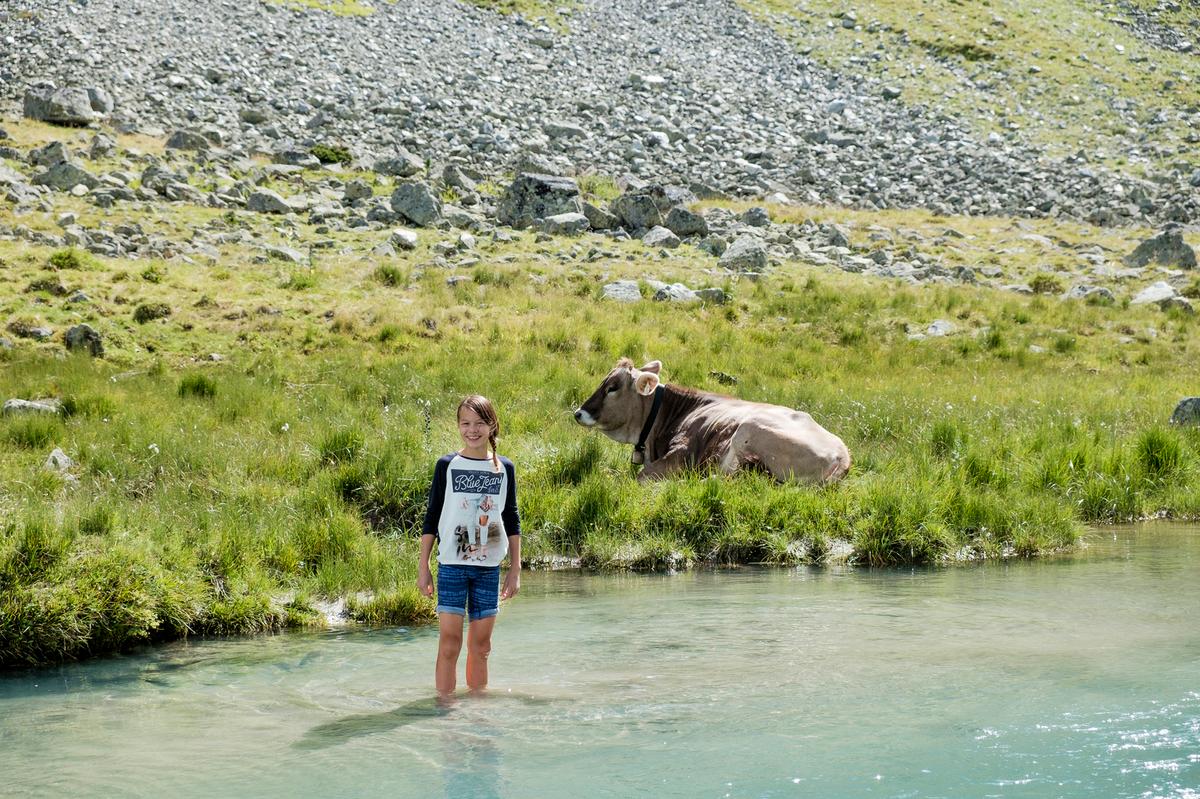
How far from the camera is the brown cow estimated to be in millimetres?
12977

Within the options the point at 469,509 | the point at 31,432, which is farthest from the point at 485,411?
the point at 31,432

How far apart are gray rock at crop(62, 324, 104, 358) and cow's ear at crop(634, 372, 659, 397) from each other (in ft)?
29.0

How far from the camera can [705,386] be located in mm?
18922

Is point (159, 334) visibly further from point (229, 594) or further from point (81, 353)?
point (229, 594)

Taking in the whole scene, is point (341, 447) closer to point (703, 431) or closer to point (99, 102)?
point (703, 431)

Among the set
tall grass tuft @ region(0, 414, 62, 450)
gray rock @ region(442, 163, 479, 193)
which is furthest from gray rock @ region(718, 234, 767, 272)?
tall grass tuft @ region(0, 414, 62, 450)

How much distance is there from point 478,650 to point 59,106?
3356 cm

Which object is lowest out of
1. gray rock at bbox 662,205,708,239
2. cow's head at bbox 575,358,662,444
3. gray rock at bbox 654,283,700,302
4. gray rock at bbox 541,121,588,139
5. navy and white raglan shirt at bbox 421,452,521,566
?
navy and white raglan shirt at bbox 421,452,521,566

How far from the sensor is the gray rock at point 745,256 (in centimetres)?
2892

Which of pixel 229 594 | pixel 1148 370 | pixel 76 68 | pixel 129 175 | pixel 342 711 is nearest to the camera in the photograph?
pixel 342 711

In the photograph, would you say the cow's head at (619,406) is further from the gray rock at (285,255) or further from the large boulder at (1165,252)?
the large boulder at (1165,252)

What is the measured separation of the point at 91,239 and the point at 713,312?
1219cm

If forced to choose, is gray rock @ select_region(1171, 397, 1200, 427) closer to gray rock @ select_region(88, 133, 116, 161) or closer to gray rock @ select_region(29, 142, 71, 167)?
gray rock @ select_region(29, 142, 71, 167)

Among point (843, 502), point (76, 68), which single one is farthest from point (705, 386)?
point (76, 68)
